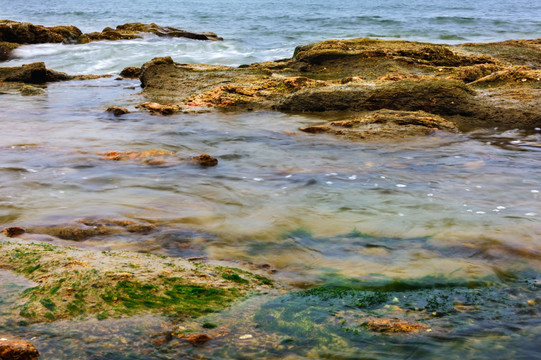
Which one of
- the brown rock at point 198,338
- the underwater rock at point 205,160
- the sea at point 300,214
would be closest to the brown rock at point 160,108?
the sea at point 300,214

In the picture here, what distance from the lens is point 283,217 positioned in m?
5.16

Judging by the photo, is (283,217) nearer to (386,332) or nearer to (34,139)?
(386,332)

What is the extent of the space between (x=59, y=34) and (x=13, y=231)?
20353mm

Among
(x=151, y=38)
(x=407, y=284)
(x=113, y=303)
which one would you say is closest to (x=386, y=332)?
(x=407, y=284)

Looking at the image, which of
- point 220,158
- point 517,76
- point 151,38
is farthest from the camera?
point 151,38

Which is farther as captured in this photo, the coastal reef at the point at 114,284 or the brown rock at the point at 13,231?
the brown rock at the point at 13,231

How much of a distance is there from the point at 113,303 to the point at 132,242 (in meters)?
1.26

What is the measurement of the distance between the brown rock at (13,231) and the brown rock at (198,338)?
242cm

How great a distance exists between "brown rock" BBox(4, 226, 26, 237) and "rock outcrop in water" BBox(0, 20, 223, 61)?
17212 mm

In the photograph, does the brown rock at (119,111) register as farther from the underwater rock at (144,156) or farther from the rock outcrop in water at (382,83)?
the underwater rock at (144,156)

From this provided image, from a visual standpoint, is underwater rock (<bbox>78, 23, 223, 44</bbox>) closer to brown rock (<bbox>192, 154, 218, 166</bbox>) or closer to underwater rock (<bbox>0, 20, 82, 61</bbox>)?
underwater rock (<bbox>0, 20, 82, 61</bbox>)

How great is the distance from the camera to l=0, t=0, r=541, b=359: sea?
290 cm

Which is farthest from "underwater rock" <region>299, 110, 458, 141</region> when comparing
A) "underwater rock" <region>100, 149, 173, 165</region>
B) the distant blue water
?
the distant blue water

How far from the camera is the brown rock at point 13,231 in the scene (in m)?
4.43
